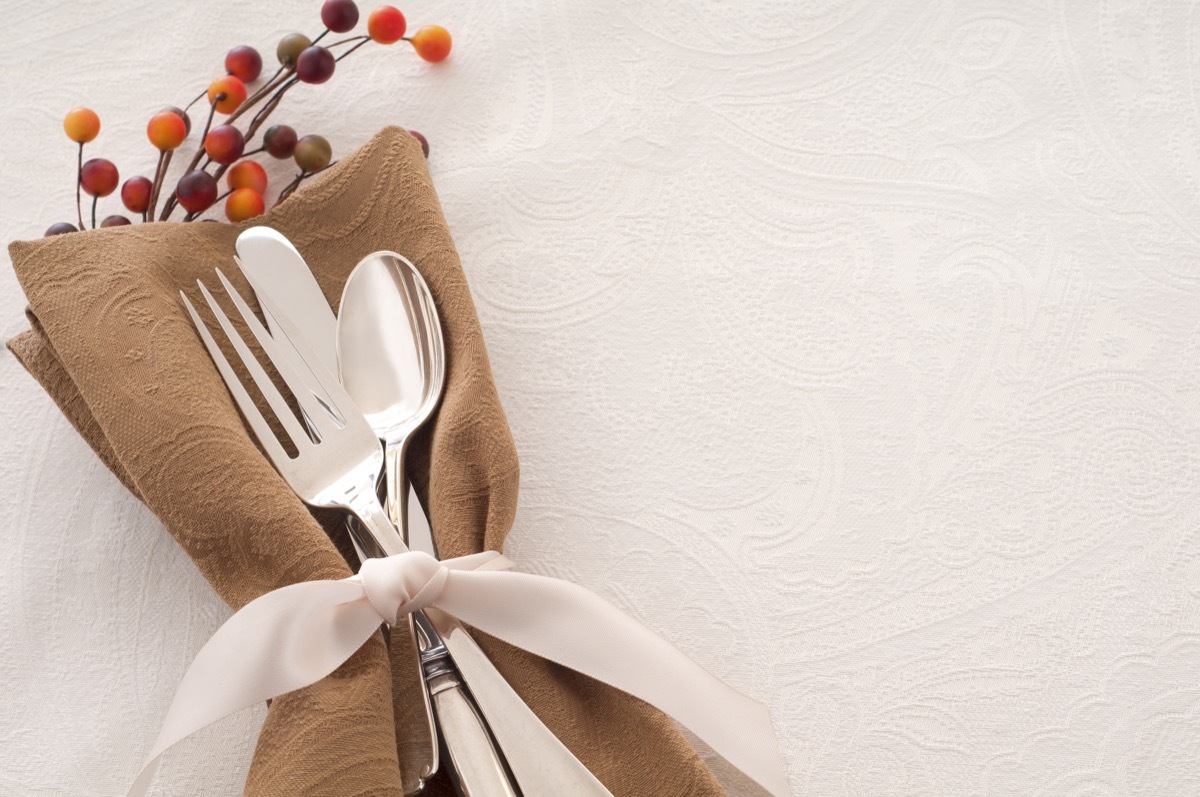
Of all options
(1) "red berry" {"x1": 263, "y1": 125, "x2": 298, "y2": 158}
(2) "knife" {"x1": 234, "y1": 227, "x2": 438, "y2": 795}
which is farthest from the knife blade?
(1) "red berry" {"x1": 263, "y1": 125, "x2": 298, "y2": 158}

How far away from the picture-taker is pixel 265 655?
0.33 metres

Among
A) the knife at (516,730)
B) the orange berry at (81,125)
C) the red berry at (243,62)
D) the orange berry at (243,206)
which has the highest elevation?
the red berry at (243,62)

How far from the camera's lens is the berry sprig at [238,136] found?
1.64 ft

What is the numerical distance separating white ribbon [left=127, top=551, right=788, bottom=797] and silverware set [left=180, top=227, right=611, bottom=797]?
0.07 ft

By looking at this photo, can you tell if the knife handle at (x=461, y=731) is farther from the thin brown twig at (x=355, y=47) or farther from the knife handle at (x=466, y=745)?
the thin brown twig at (x=355, y=47)

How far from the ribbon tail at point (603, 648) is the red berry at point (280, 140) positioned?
0.93ft

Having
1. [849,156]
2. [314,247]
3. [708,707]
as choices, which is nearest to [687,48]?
[849,156]

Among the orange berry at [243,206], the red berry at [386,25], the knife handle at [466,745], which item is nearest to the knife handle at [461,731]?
the knife handle at [466,745]

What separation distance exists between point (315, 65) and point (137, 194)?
0.11 m

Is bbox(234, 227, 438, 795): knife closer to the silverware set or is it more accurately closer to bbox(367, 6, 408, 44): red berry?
the silverware set

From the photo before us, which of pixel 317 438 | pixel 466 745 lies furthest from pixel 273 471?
pixel 466 745

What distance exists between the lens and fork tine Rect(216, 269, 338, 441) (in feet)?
1.33

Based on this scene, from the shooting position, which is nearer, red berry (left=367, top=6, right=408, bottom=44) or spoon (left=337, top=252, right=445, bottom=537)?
spoon (left=337, top=252, right=445, bottom=537)

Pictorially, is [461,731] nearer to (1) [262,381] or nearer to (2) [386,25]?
(1) [262,381]
